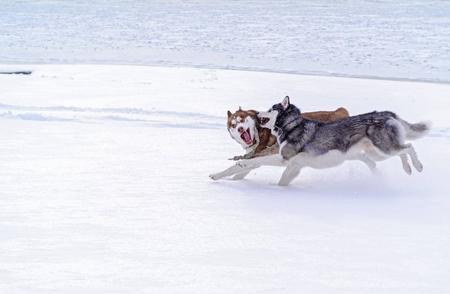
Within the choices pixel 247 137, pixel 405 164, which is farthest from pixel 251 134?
pixel 405 164

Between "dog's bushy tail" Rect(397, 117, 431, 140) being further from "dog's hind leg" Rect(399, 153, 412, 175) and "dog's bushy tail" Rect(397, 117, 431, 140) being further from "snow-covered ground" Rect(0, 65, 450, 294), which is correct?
"snow-covered ground" Rect(0, 65, 450, 294)

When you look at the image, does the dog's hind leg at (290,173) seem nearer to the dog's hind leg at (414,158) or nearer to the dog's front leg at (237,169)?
the dog's front leg at (237,169)

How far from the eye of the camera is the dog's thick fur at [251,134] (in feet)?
21.2

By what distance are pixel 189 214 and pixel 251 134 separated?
1.34 meters

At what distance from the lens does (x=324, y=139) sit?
6348 mm

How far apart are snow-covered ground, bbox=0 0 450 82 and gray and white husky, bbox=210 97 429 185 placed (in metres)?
9.14

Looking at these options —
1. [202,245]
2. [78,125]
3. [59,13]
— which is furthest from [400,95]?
[59,13]

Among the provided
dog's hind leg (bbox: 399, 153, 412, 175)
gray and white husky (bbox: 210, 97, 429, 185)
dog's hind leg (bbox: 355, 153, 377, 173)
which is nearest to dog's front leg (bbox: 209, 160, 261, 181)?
gray and white husky (bbox: 210, 97, 429, 185)

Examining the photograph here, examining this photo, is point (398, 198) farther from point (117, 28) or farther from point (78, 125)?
point (117, 28)

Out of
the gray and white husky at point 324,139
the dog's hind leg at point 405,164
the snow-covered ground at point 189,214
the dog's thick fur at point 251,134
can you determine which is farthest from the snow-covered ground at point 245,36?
the dog's thick fur at point 251,134

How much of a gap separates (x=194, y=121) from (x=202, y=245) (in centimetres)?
523

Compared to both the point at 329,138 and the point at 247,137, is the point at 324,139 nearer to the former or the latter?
the point at 329,138

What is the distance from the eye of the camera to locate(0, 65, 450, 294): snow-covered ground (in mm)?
4066

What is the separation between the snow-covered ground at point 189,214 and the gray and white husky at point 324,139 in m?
0.21
